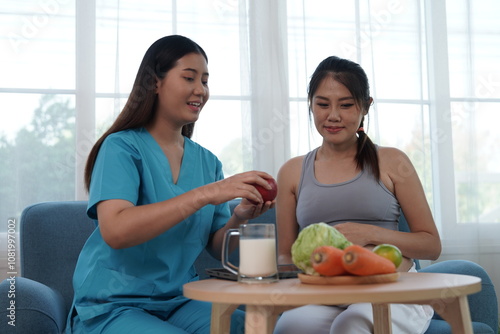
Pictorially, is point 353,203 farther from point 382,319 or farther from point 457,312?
point 457,312

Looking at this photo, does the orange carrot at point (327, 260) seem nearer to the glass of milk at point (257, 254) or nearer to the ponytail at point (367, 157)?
the glass of milk at point (257, 254)

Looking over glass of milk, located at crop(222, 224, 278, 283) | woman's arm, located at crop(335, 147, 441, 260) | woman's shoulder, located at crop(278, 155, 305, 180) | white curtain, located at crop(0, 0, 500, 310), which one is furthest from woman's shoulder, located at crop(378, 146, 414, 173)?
white curtain, located at crop(0, 0, 500, 310)

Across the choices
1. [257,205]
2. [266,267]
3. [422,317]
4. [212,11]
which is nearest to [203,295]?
[266,267]

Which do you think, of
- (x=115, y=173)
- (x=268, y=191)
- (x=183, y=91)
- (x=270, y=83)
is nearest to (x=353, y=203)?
(x=268, y=191)

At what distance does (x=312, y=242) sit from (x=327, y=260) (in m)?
0.07

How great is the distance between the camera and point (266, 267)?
1236mm

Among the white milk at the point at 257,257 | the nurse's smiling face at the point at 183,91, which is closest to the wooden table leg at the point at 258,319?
the white milk at the point at 257,257

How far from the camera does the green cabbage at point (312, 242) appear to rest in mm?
1209

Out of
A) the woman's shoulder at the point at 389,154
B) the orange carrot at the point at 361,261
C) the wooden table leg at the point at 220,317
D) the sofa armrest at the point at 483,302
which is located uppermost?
the woman's shoulder at the point at 389,154

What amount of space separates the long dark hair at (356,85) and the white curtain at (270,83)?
40.0 inches

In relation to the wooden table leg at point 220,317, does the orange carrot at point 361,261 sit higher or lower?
higher

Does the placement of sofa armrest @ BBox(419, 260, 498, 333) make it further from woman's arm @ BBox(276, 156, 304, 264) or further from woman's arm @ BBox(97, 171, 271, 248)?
woman's arm @ BBox(97, 171, 271, 248)

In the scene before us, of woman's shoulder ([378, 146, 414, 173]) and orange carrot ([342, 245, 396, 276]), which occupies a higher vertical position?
woman's shoulder ([378, 146, 414, 173])

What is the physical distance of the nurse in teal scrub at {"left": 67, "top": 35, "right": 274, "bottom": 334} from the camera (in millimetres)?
1366
